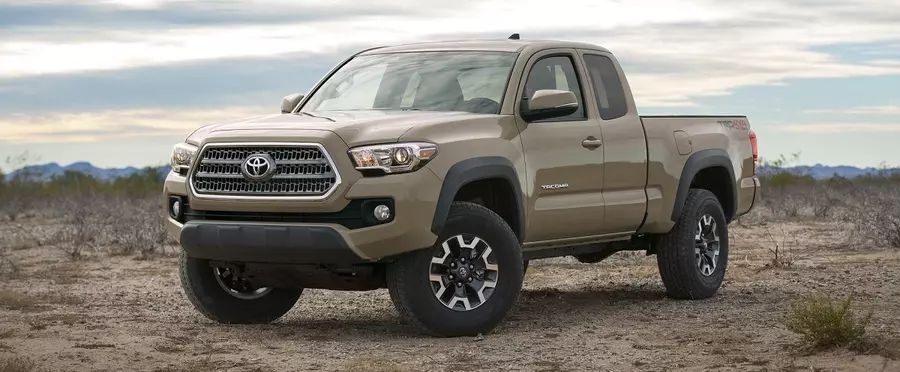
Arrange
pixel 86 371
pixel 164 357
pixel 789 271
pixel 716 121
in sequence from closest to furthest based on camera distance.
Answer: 1. pixel 86 371
2. pixel 164 357
3. pixel 716 121
4. pixel 789 271

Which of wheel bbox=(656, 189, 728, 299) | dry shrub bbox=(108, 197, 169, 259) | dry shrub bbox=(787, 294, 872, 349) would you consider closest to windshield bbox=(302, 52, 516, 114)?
wheel bbox=(656, 189, 728, 299)

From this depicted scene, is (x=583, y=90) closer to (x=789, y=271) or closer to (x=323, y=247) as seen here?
(x=323, y=247)

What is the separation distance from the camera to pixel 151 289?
44.5ft

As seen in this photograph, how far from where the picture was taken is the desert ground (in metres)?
8.19

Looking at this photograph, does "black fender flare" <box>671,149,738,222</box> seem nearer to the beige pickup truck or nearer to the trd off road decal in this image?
the beige pickup truck

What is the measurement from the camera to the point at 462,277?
916cm

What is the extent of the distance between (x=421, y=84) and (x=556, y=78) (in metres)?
1.11

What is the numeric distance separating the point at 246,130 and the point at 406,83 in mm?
1584

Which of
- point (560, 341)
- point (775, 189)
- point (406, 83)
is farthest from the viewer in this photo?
point (775, 189)

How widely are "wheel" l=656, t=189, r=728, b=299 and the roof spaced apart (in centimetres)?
183

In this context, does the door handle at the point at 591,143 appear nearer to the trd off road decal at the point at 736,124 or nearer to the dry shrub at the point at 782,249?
the trd off road decal at the point at 736,124

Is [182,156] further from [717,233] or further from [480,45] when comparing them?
[717,233]

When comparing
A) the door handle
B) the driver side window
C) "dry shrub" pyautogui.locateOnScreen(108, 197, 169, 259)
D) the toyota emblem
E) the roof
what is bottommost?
"dry shrub" pyautogui.locateOnScreen(108, 197, 169, 259)

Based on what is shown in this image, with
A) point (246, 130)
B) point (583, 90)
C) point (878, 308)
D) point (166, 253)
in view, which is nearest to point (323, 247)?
point (246, 130)
